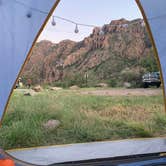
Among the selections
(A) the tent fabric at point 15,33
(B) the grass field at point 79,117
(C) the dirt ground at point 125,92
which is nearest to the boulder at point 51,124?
(B) the grass field at point 79,117

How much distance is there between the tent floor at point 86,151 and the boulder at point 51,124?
105cm

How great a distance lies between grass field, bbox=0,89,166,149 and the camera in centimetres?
285

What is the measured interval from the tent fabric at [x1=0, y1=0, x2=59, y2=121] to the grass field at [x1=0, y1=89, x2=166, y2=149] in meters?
0.83

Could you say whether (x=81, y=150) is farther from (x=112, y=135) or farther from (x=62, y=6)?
(x=62, y=6)

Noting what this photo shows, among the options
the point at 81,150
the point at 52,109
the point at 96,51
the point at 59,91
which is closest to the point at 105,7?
the point at 96,51

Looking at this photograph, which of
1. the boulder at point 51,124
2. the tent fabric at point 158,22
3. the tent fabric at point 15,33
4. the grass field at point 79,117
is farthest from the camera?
the boulder at point 51,124

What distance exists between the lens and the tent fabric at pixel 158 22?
1.97 meters

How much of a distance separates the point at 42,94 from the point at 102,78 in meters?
0.84

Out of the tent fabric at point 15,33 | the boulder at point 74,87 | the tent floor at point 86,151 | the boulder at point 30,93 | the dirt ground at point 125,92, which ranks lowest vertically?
the tent floor at point 86,151

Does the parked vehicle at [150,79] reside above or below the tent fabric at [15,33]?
below

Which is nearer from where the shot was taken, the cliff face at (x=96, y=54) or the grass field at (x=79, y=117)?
the grass field at (x=79, y=117)

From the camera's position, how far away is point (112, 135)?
3.11 m

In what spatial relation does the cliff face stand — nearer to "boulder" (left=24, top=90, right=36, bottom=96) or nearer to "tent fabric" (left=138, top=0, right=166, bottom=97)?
"boulder" (left=24, top=90, right=36, bottom=96)

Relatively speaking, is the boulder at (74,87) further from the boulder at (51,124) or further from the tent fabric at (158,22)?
the tent fabric at (158,22)
